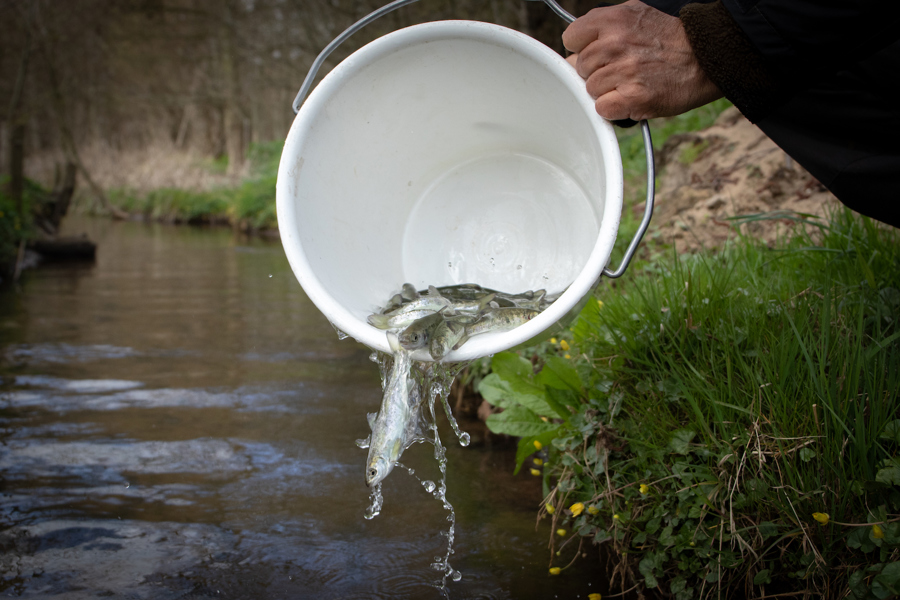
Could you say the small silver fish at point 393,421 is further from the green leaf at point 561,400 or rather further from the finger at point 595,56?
the finger at point 595,56

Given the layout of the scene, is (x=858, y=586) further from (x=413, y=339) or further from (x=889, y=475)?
(x=413, y=339)

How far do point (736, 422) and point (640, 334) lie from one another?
369 millimetres

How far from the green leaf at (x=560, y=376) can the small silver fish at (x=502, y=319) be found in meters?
0.34

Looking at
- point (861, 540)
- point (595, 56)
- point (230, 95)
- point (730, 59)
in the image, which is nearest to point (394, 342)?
point (595, 56)

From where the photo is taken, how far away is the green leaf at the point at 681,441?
4.96 feet

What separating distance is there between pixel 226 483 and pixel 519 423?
1.10m

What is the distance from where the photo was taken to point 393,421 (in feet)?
4.56

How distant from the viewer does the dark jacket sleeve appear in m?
1.19

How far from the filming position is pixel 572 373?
73.0 inches

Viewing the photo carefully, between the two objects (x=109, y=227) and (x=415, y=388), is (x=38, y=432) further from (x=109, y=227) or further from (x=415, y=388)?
(x=109, y=227)

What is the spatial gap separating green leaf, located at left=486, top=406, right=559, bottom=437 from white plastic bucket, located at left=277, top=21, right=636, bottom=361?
0.39 meters

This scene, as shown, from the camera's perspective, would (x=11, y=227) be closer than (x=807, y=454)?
No

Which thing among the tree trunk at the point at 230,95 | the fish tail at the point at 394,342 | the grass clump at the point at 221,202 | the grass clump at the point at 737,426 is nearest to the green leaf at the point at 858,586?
the grass clump at the point at 737,426

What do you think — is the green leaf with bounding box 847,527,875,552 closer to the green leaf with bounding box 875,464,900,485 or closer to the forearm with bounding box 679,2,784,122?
the green leaf with bounding box 875,464,900,485
